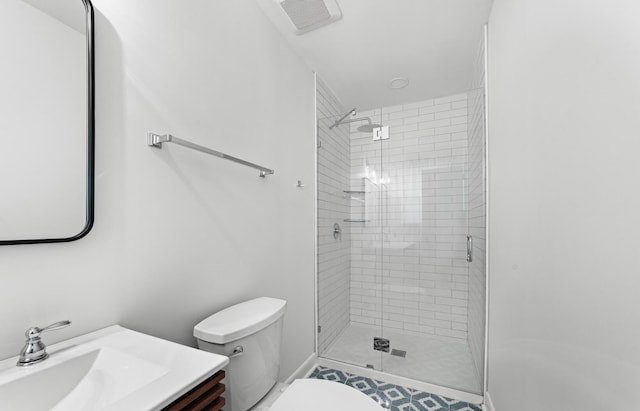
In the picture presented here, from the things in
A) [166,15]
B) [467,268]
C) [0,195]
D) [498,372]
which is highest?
[166,15]

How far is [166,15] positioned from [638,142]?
1.53 m

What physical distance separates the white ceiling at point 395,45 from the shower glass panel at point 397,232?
0.22 m

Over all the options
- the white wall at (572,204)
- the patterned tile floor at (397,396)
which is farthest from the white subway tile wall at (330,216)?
the white wall at (572,204)

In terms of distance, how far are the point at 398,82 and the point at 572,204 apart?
2156 millimetres

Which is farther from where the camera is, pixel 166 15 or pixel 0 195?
pixel 166 15

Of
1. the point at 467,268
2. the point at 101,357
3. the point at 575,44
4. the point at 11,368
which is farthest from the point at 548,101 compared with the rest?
the point at 467,268

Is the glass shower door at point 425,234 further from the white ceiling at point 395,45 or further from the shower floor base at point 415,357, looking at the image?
the white ceiling at point 395,45

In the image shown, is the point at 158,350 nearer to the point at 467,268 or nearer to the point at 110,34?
the point at 110,34

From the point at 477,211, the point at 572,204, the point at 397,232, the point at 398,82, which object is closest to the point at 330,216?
the point at 397,232

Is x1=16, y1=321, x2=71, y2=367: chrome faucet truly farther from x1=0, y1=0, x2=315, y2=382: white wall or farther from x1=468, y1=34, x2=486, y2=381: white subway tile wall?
x1=468, y1=34, x2=486, y2=381: white subway tile wall

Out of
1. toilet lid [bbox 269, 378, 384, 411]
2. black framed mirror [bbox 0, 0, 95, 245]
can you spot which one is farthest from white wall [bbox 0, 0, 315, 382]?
toilet lid [bbox 269, 378, 384, 411]

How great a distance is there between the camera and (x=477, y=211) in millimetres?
2111

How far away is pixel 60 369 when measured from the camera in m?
0.68

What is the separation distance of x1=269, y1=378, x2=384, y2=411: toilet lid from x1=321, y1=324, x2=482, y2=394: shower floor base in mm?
1243
